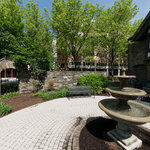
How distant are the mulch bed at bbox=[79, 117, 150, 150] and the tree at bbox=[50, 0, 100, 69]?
10.8 m

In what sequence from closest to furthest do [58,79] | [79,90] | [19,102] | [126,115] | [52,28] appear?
[126,115]
[19,102]
[79,90]
[58,79]
[52,28]

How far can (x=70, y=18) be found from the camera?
11.4 meters

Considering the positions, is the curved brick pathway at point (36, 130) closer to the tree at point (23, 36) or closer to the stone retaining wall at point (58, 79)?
the stone retaining wall at point (58, 79)

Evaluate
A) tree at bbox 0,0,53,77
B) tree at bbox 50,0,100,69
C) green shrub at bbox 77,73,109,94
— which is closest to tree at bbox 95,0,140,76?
tree at bbox 50,0,100,69

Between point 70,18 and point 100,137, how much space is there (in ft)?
42.7

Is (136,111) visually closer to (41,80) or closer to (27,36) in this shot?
(41,80)

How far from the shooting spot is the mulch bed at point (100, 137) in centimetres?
280

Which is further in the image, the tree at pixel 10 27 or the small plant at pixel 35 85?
the small plant at pixel 35 85

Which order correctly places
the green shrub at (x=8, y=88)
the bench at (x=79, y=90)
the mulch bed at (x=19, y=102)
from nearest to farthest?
the mulch bed at (x=19, y=102), the bench at (x=79, y=90), the green shrub at (x=8, y=88)

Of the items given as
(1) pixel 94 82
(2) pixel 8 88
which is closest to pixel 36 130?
(1) pixel 94 82

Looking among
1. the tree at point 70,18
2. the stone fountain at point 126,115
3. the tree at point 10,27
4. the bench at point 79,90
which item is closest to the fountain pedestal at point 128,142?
the stone fountain at point 126,115

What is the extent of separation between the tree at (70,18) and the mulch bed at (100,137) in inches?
426

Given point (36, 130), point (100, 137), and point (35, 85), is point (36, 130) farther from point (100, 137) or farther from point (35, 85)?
point (35, 85)

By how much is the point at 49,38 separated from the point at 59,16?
9.87ft
